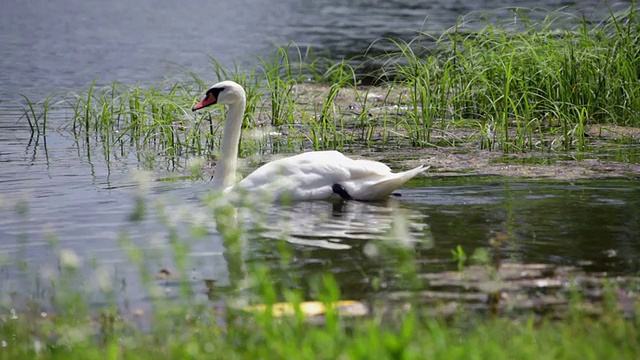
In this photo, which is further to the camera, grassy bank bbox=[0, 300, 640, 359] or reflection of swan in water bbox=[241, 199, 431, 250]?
reflection of swan in water bbox=[241, 199, 431, 250]

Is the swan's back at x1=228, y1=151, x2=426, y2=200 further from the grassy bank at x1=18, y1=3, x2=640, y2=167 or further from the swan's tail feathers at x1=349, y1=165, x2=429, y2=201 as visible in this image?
the grassy bank at x1=18, y1=3, x2=640, y2=167

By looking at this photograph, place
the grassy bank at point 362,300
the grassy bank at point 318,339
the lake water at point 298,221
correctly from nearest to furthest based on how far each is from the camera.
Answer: the grassy bank at point 318,339 → the grassy bank at point 362,300 → the lake water at point 298,221

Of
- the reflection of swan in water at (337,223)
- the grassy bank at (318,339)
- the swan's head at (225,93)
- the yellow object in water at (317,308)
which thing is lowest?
the reflection of swan in water at (337,223)

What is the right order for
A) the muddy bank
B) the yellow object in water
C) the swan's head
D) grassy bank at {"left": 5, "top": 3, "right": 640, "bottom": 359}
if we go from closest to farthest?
1. grassy bank at {"left": 5, "top": 3, "right": 640, "bottom": 359}
2. the yellow object in water
3. the swan's head
4. the muddy bank

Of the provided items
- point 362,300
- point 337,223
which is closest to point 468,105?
point 337,223

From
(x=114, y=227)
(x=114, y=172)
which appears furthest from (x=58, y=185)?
(x=114, y=227)


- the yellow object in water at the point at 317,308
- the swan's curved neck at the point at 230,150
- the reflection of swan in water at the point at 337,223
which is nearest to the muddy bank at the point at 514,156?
the reflection of swan in water at the point at 337,223

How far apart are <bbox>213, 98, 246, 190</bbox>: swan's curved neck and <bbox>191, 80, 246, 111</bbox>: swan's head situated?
5cm

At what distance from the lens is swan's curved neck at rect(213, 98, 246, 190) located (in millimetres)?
9422

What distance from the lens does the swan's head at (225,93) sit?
32.4 feet

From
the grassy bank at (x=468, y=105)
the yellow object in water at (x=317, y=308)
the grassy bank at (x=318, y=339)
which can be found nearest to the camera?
the grassy bank at (x=318, y=339)

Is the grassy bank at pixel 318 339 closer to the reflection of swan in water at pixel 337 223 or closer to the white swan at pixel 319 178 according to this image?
the reflection of swan in water at pixel 337 223

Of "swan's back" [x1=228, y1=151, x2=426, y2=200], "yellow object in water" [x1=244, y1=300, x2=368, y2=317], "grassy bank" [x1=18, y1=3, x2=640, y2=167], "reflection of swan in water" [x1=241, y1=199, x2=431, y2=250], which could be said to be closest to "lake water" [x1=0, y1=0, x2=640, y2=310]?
"reflection of swan in water" [x1=241, y1=199, x2=431, y2=250]

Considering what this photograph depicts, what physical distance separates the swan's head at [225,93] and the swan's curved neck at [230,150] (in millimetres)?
46
